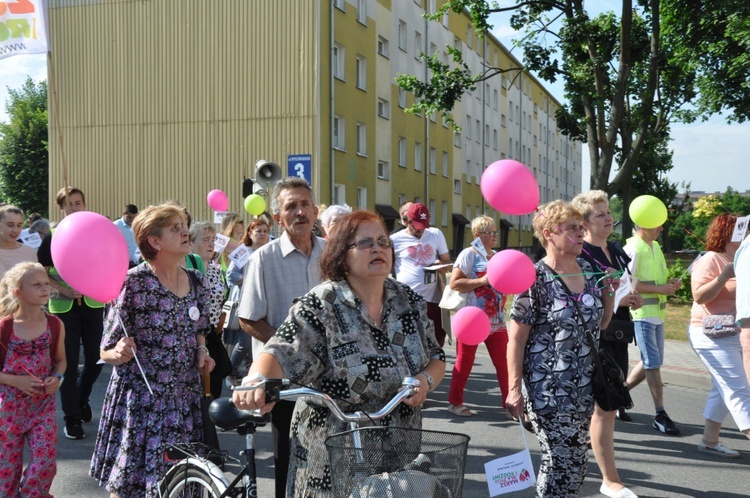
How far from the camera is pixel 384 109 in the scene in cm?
3206

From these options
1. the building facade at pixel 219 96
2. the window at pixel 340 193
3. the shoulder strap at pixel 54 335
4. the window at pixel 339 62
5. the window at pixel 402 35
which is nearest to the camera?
the shoulder strap at pixel 54 335

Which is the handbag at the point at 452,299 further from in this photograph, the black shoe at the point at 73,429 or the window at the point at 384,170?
the window at the point at 384,170

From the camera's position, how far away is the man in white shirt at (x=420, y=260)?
845 centimetres

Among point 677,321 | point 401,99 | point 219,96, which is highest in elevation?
point 401,99

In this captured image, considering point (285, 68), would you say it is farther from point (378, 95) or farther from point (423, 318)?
point (423, 318)

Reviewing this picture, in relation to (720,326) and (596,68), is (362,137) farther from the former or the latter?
(720,326)

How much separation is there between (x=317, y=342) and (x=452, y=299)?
5.10 meters

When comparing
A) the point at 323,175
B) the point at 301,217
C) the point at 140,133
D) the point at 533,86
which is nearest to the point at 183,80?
the point at 140,133

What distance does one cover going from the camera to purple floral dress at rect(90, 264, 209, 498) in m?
3.80

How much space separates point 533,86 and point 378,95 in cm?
3778

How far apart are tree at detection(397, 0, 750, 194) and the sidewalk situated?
6.86m

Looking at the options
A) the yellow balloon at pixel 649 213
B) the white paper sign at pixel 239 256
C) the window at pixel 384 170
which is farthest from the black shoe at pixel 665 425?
the window at pixel 384 170

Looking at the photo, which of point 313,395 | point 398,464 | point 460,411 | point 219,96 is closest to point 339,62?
point 219,96

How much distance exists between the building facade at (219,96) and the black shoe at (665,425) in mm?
19575
